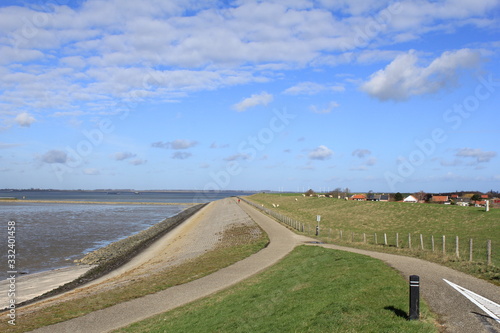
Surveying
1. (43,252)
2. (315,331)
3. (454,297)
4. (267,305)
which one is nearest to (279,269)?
(267,305)

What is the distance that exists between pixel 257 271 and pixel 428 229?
29021 mm

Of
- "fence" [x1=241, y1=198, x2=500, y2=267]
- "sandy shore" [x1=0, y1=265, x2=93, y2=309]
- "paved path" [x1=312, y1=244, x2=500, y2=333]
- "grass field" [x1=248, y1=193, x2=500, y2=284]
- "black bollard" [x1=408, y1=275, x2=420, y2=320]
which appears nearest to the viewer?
"paved path" [x1=312, y1=244, x2=500, y2=333]

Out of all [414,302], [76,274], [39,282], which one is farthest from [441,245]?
[39,282]

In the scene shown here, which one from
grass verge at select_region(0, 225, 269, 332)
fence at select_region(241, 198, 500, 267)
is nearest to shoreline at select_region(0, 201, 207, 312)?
grass verge at select_region(0, 225, 269, 332)

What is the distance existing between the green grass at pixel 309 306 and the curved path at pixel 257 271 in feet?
2.05

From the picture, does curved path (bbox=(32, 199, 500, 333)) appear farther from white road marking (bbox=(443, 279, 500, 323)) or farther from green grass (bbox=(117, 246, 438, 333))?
green grass (bbox=(117, 246, 438, 333))

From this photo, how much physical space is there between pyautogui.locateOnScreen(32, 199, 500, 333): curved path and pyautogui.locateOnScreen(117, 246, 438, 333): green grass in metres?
0.62

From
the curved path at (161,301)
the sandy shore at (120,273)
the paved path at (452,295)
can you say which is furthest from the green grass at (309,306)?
the sandy shore at (120,273)

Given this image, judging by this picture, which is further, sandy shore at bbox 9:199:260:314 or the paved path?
sandy shore at bbox 9:199:260:314

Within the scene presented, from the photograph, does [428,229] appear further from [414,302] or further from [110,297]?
[414,302]

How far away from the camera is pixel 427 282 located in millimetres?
14328

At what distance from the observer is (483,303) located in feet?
37.4

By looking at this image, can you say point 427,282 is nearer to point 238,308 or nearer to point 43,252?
point 238,308

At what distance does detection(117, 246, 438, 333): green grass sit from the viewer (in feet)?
32.6
